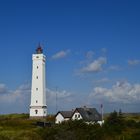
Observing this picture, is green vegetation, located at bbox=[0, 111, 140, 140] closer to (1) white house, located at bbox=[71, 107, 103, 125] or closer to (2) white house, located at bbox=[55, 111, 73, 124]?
(1) white house, located at bbox=[71, 107, 103, 125]

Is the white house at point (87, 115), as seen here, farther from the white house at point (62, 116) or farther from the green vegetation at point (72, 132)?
the green vegetation at point (72, 132)

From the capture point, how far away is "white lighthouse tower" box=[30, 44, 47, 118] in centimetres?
7381

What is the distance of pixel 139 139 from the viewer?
52.6 metres

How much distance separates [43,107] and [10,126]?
43.0 feet

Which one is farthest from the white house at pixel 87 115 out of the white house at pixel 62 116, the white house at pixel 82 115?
the white house at pixel 62 116

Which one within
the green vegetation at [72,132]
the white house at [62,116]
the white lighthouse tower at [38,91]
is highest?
the white lighthouse tower at [38,91]

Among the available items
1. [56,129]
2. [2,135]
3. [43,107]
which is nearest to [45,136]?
[56,129]

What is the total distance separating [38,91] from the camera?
73938 millimetres

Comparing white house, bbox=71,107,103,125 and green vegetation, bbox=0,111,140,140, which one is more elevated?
white house, bbox=71,107,103,125

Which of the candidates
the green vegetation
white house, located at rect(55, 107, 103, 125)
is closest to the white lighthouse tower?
white house, located at rect(55, 107, 103, 125)

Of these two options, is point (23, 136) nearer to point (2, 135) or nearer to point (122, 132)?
point (2, 135)

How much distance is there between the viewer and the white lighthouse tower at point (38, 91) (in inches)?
2906

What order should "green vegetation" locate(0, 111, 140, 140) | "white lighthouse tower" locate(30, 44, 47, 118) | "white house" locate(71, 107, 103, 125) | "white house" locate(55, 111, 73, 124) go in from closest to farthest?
"green vegetation" locate(0, 111, 140, 140)
"white house" locate(71, 107, 103, 125)
"white house" locate(55, 111, 73, 124)
"white lighthouse tower" locate(30, 44, 47, 118)

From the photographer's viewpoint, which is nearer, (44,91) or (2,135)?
(2,135)
